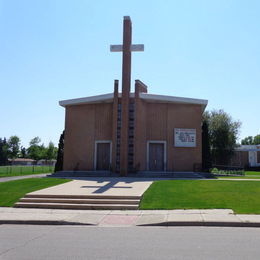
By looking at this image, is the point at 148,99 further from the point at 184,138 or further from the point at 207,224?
the point at 207,224

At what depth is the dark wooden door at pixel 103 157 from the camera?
2638 centimetres

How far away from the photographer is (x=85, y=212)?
1126cm

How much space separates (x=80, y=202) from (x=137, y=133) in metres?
13.1

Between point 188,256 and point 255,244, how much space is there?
6.22ft

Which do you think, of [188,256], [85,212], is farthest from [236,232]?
[85,212]

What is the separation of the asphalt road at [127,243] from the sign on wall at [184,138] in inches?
708

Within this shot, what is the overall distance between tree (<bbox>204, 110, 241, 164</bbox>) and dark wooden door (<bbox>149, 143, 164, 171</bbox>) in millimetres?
19298

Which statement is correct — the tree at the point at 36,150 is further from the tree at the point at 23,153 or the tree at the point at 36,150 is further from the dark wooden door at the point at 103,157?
the dark wooden door at the point at 103,157

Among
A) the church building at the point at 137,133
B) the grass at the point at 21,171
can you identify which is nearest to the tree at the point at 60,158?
the church building at the point at 137,133

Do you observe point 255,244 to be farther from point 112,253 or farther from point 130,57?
point 130,57

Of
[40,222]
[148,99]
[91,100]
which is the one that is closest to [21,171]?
[91,100]

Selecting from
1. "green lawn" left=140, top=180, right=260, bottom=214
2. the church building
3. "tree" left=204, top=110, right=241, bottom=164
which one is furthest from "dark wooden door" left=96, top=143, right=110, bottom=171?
"tree" left=204, top=110, right=241, bottom=164

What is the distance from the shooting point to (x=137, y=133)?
82.1 feet

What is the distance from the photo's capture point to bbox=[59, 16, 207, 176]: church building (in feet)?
83.0
